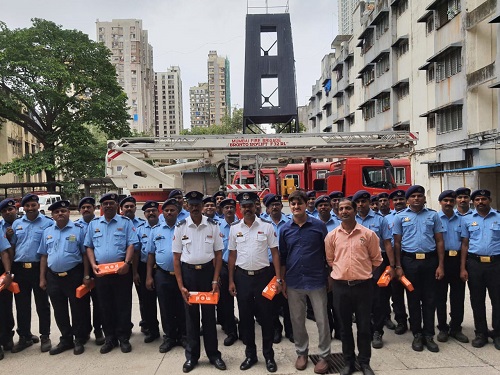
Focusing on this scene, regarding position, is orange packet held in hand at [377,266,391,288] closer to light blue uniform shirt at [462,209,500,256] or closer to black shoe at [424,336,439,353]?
black shoe at [424,336,439,353]

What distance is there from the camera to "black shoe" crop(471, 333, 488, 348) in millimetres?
4734

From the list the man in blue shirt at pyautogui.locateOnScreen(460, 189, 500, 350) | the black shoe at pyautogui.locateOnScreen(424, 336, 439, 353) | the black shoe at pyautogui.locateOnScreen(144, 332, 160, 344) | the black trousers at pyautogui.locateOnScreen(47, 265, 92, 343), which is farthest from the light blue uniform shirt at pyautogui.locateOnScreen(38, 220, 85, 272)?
the man in blue shirt at pyautogui.locateOnScreen(460, 189, 500, 350)

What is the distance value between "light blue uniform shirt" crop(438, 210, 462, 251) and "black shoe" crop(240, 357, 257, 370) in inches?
102

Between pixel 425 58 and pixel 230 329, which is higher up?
pixel 425 58

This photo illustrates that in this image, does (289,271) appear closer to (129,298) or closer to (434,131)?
(129,298)

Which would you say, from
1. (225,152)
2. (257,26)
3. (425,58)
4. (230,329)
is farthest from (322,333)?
(425,58)

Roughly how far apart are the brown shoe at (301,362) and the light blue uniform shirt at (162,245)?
170 cm

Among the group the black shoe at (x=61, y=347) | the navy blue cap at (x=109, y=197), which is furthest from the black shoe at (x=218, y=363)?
the navy blue cap at (x=109, y=197)

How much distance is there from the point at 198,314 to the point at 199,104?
105 meters

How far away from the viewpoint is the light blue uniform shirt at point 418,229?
4.77 m

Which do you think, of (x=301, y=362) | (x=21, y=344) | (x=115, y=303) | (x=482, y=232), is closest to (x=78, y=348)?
(x=115, y=303)

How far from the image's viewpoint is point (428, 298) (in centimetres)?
479

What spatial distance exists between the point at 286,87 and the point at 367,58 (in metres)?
15.7

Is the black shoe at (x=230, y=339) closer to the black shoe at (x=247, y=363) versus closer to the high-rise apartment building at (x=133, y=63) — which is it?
the black shoe at (x=247, y=363)
